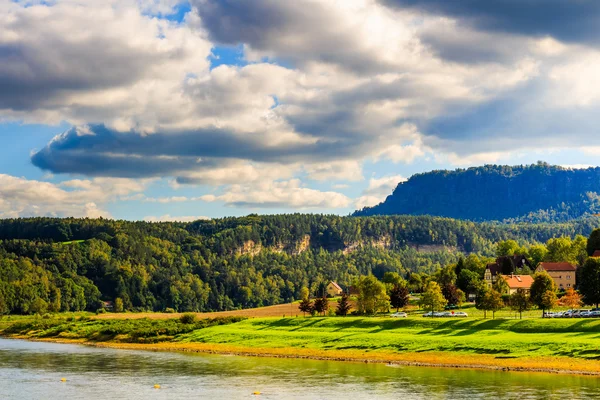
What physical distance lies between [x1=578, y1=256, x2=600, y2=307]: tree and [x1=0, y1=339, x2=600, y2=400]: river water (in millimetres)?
51058

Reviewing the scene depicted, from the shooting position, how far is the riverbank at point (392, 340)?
10369cm

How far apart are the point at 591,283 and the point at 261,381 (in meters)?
77.8

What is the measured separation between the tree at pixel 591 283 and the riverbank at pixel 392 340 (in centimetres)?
2367

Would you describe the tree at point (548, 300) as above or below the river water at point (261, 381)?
above

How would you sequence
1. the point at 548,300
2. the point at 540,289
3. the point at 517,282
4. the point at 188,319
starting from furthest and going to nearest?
the point at 517,282 → the point at 188,319 → the point at 540,289 → the point at 548,300

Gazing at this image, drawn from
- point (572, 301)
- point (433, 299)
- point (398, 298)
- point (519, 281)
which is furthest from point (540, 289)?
point (519, 281)

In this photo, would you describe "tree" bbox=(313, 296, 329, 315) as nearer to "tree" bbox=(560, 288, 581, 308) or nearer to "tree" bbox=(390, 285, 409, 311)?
"tree" bbox=(390, 285, 409, 311)

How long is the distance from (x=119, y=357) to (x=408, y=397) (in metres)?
64.4

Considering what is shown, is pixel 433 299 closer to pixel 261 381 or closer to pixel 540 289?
pixel 540 289

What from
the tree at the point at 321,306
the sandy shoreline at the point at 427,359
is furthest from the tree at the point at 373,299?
the sandy shoreline at the point at 427,359

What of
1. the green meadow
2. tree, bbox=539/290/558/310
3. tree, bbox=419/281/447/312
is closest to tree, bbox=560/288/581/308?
tree, bbox=539/290/558/310

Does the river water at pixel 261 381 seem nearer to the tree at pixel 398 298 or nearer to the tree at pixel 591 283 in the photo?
the tree at pixel 591 283

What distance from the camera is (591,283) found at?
140 metres

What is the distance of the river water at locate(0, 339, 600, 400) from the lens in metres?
80.4
